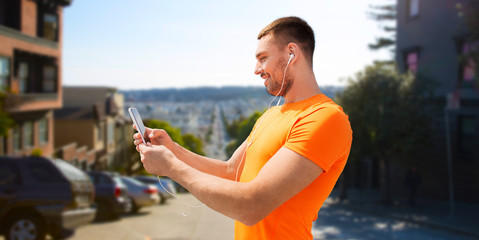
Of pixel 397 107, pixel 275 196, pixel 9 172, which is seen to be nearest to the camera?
pixel 275 196

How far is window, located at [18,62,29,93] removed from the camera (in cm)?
2728

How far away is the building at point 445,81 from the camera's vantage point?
69.5 feet

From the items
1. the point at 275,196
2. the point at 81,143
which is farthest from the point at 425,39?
the point at 81,143

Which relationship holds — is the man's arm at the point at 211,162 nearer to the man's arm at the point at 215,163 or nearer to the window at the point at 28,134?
the man's arm at the point at 215,163

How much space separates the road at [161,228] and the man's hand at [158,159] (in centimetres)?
884

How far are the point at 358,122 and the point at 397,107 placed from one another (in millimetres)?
1892

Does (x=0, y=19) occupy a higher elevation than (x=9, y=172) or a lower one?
higher

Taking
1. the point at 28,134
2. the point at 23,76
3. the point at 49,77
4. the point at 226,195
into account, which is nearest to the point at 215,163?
the point at 226,195

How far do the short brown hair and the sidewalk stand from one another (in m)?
14.3

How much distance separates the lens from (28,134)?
28266 millimetres

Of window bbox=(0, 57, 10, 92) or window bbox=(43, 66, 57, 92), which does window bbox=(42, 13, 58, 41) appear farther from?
window bbox=(0, 57, 10, 92)

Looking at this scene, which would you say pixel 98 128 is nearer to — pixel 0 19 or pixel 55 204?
pixel 0 19

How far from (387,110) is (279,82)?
64.6ft

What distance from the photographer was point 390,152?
21812 millimetres
